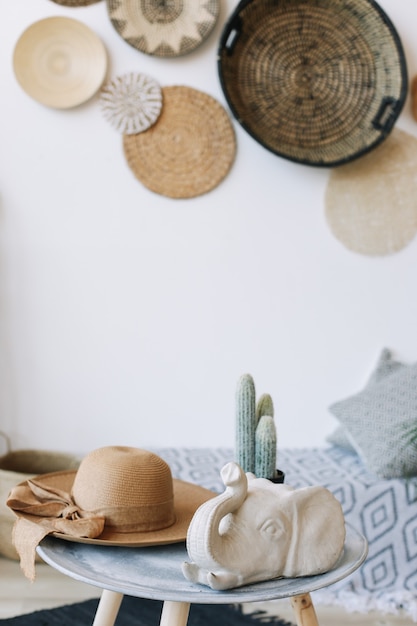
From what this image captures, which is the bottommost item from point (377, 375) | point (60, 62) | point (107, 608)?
point (377, 375)

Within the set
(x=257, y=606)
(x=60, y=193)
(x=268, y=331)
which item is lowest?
(x=257, y=606)

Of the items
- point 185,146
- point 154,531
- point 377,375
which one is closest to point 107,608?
point 154,531

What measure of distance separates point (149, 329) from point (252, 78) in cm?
102

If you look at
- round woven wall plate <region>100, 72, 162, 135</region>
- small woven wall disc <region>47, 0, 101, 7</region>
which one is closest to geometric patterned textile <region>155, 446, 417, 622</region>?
round woven wall plate <region>100, 72, 162, 135</region>

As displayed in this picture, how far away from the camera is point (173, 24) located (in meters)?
2.73

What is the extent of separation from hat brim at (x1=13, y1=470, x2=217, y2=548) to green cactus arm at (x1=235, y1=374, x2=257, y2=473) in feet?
0.50

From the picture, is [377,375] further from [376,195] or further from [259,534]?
[259,534]

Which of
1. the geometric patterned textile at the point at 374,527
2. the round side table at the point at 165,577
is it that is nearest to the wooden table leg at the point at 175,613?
the round side table at the point at 165,577

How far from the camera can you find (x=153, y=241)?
280cm

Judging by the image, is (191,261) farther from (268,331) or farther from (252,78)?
(252,78)

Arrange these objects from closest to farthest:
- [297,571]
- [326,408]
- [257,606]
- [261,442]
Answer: [297,571]
[261,442]
[257,606]
[326,408]

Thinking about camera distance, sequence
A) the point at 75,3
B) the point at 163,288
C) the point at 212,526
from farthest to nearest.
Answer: the point at 163,288 < the point at 75,3 < the point at 212,526

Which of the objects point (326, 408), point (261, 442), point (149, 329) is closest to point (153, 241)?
point (149, 329)

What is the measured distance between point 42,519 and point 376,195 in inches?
79.1
